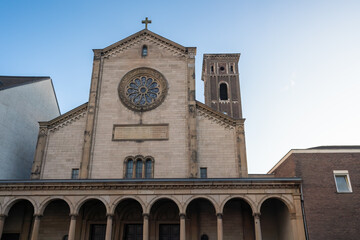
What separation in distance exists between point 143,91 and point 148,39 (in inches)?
194

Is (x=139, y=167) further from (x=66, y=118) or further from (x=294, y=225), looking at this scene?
(x=294, y=225)

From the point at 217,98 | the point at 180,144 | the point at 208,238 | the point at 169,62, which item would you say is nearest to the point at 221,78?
the point at 217,98

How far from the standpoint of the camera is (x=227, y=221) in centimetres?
2222

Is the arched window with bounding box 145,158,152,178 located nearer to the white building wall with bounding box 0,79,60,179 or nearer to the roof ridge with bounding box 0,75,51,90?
the white building wall with bounding box 0,79,60,179

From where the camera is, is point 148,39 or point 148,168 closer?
point 148,168

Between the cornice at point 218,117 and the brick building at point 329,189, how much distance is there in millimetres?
4931

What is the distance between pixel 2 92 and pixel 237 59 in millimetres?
43699

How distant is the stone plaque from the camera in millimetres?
24766

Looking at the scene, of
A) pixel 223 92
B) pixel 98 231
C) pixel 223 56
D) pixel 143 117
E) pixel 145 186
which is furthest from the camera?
pixel 223 56

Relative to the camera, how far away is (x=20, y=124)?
28.5 m

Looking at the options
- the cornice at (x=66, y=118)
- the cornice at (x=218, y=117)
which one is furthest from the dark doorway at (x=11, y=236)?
the cornice at (x=218, y=117)

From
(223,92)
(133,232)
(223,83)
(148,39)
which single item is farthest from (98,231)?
(223,83)

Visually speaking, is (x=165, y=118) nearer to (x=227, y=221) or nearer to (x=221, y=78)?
(x=227, y=221)

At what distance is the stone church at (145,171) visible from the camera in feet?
65.6
